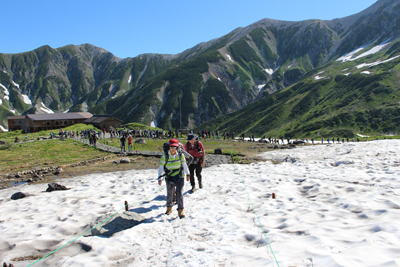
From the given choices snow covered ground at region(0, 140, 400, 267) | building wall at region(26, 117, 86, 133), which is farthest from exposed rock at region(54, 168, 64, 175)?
building wall at region(26, 117, 86, 133)

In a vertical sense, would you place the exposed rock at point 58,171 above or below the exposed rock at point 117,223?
above

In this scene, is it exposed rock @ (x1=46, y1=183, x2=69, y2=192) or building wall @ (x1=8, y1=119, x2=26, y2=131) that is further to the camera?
building wall @ (x1=8, y1=119, x2=26, y2=131)

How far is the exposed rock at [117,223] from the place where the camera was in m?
6.81

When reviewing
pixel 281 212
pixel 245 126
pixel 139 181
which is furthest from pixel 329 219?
pixel 245 126

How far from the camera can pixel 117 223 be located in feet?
23.5

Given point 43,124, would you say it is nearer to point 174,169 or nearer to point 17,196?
point 17,196

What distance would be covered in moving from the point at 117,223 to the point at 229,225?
362 cm

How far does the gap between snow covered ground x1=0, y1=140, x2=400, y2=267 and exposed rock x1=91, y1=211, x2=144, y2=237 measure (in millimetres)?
302

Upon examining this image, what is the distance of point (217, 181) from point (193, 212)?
5.39 m

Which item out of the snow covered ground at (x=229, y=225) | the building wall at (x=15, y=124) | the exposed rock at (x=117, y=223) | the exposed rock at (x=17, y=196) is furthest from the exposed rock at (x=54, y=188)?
the building wall at (x=15, y=124)

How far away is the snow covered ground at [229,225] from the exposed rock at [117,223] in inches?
11.9

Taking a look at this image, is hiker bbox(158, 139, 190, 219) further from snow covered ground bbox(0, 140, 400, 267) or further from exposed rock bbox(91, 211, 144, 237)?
exposed rock bbox(91, 211, 144, 237)

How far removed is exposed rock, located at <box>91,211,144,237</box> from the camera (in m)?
6.81

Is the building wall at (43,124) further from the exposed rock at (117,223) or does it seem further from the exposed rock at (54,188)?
the exposed rock at (117,223)
